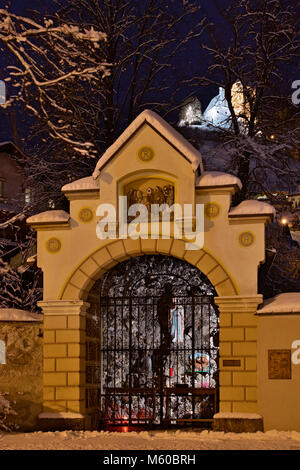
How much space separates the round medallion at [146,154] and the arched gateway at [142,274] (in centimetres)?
2

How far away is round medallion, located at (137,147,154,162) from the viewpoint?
16.8m

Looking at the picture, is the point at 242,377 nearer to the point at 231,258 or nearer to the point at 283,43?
the point at 231,258

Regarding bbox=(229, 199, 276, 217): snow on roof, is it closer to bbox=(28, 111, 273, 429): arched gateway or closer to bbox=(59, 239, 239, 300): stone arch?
bbox=(28, 111, 273, 429): arched gateway

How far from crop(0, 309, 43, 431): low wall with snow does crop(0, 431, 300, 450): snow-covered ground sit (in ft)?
2.38

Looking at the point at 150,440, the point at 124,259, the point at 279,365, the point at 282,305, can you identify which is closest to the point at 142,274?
the point at 124,259

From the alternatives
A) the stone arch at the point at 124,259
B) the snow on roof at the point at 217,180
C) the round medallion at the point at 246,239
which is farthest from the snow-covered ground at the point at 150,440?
the snow on roof at the point at 217,180

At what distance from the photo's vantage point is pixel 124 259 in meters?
17.2

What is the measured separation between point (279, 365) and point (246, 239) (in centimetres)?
264

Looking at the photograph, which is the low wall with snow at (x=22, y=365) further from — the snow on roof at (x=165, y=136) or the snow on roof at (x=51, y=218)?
the snow on roof at (x=165, y=136)

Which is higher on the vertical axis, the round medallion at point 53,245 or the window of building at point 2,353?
the round medallion at point 53,245

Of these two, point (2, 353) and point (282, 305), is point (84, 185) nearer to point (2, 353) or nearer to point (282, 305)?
point (2, 353)

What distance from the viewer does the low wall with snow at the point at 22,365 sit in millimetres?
16656

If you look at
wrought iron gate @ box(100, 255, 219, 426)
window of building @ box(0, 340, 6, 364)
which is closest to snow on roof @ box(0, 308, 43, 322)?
window of building @ box(0, 340, 6, 364)
